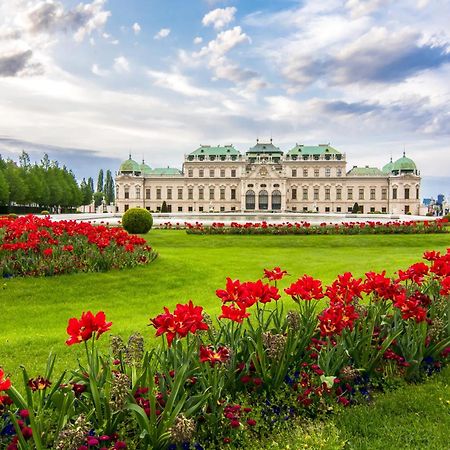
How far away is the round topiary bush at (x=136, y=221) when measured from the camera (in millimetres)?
22875

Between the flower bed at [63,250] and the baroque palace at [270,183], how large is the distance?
68.2 m

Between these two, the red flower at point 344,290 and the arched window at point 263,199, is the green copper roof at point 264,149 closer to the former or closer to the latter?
the arched window at point 263,199

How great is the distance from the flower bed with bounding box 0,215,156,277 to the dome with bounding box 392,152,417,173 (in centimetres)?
7877

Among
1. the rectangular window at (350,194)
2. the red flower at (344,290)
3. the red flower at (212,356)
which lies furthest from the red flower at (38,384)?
the rectangular window at (350,194)

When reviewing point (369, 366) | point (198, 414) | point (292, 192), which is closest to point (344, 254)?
point (369, 366)

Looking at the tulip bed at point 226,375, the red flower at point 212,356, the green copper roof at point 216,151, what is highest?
the green copper roof at point 216,151

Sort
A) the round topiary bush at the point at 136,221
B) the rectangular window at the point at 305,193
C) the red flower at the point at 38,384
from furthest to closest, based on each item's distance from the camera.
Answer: the rectangular window at the point at 305,193, the round topiary bush at the point at 136,221, the red flower at the point at 38,384

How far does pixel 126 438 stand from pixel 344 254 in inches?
573

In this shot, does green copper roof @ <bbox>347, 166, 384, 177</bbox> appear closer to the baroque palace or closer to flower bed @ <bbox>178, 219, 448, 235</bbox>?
the baroque palace

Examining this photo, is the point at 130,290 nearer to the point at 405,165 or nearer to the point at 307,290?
the point at 307,290

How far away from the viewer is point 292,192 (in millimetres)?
83375

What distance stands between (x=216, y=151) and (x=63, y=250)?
76.9 m

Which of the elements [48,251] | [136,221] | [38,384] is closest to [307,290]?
[38,384]

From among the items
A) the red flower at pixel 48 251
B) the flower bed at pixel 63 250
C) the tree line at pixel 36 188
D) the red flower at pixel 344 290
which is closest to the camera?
the red flower at pixel 344 290
